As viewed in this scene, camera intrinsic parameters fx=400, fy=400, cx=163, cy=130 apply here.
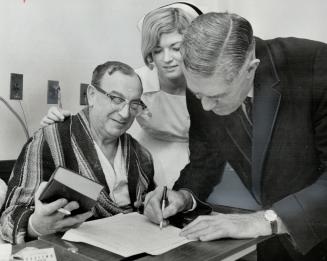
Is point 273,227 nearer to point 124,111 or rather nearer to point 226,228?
point 226,228

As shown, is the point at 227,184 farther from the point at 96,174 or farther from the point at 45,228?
the point at 45,228

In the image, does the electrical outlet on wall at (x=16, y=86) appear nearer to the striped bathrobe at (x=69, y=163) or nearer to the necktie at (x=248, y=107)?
the striped bathrobe at (x=69, y=163)

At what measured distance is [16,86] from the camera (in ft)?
5.24

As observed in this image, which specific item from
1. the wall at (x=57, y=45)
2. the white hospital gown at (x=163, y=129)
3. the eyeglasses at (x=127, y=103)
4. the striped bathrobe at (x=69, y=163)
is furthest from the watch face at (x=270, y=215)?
the wall at (x=57, y=45)

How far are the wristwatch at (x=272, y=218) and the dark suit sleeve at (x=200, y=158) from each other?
23 cm

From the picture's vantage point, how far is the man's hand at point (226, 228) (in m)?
1.11

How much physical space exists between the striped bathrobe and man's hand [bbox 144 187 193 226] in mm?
180

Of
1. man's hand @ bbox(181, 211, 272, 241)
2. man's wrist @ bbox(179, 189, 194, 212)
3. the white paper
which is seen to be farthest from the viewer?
man's wrist @ bbox(179, 189, 194, 212)

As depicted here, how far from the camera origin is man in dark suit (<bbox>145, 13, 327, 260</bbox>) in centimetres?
121

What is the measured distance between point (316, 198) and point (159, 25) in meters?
0.84

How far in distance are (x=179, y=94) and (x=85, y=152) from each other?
422 millimetres

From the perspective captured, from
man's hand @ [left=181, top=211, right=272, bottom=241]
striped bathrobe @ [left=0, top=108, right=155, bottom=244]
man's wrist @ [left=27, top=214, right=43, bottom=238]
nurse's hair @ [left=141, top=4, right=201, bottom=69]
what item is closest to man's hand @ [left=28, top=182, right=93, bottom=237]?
man's wrist @ [left=27, top=214, right=43, bottom=238]

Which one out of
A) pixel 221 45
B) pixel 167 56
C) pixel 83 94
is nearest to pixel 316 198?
pixel 221 45

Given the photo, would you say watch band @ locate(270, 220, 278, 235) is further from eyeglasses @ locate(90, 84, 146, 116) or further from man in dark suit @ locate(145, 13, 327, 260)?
eyeglasses @ locate(90, 84, 146, 116)
